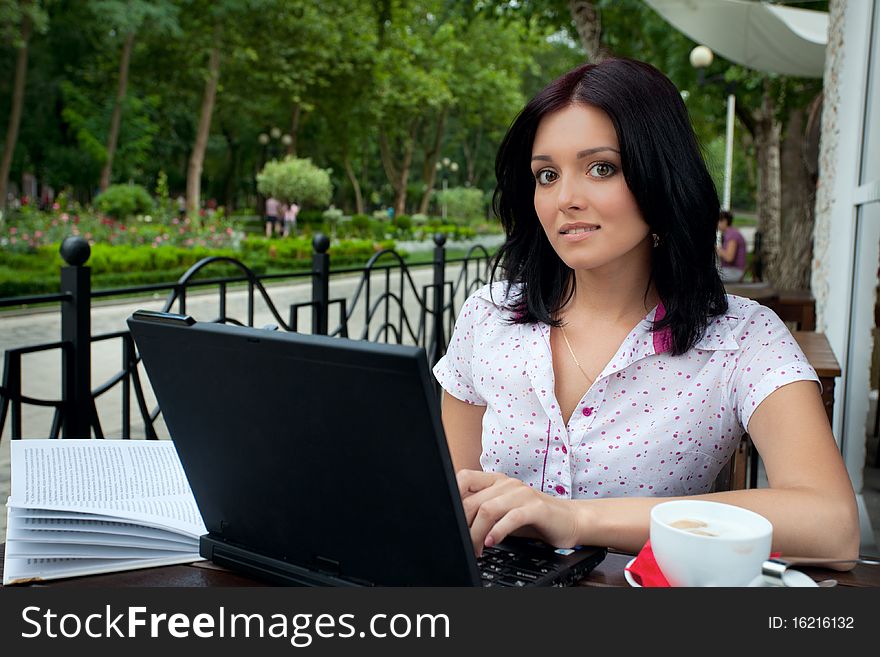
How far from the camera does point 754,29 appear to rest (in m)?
7.16

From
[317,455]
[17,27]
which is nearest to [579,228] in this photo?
[317,455]

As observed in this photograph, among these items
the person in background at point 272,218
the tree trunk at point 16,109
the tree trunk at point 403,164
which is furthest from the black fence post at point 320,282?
the tree trunk at point 403,164

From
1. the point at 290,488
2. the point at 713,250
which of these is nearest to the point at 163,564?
the point at 290,488

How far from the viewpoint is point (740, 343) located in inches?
60.4

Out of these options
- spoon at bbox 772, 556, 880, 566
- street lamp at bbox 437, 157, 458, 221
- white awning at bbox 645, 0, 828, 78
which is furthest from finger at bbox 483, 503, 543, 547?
street lamp at bbox 437, 157, 458, 221

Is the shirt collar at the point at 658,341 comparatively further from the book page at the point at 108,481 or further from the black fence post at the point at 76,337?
the black fence post at the point at 76,337

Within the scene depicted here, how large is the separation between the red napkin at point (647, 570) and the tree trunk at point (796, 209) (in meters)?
8.13

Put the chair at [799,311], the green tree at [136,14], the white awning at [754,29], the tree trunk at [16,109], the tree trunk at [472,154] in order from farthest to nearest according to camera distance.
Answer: the tree trunk at [472,154] < the tree trunk at [16,109] < the green tree at [136,14] < the white awning at [754,29] < the chair at [799,311]

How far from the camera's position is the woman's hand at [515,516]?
1.10 meters

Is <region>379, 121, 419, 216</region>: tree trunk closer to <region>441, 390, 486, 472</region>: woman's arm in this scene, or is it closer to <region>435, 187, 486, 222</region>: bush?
<region>435, 187, 486, 222</region>: bush

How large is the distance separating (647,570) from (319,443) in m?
0.43

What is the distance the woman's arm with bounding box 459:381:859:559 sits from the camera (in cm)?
112

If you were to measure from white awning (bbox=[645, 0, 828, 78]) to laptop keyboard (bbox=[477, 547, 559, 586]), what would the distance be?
252 inches

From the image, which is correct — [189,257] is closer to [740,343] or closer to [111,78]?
[111,78]
